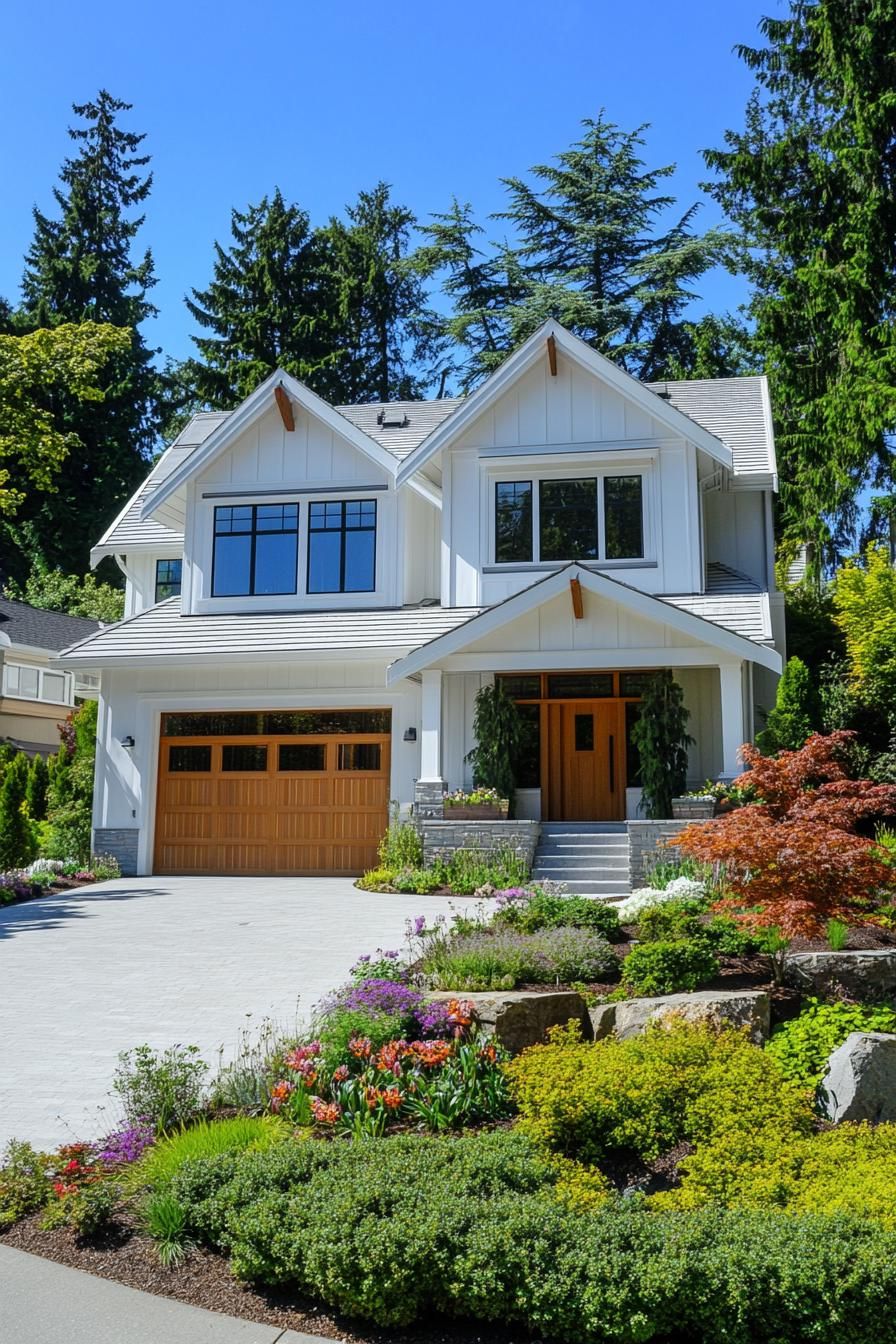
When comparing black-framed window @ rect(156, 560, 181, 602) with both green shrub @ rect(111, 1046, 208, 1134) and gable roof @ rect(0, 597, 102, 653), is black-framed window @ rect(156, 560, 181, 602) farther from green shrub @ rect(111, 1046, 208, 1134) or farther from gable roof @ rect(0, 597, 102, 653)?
green shrub @ rect(111, 1046, 208, 1134)

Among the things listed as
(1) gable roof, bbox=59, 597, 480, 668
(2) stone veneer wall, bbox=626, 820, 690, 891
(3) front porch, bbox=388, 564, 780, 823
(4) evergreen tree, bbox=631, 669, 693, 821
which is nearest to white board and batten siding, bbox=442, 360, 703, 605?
(1) gable roof, bbox=59, 597, 480, 668

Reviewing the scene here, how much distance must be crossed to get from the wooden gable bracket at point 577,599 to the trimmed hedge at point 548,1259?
12478 mm

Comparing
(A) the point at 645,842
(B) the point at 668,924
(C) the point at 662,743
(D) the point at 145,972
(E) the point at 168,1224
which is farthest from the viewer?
(C) the point at 662,743

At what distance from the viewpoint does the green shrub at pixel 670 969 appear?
8.01m

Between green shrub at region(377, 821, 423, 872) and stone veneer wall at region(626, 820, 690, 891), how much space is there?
318 cm

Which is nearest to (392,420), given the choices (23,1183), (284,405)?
(284,405)

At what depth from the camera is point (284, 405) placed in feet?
65.4

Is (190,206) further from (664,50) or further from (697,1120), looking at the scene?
(697,1120)

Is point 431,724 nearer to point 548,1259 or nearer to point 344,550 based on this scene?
point 344,550

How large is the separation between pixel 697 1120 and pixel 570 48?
1204 centimetres

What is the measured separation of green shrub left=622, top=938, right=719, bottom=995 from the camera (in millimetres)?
8008

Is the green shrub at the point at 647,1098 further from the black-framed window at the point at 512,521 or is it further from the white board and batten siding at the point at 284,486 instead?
the white board and batten siding at the point at 284,486

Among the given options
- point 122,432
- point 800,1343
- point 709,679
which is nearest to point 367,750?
point 709,679

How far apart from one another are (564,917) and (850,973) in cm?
277
